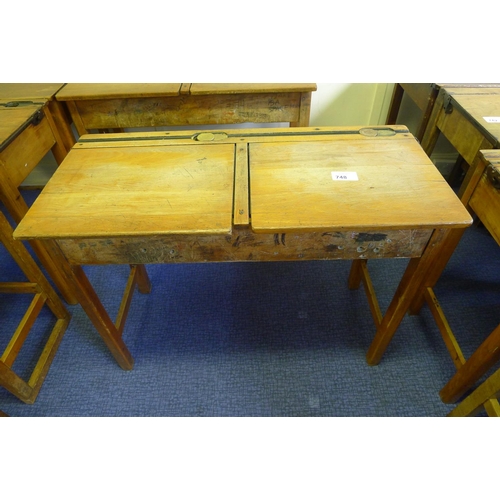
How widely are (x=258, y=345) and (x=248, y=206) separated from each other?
2.72 feet

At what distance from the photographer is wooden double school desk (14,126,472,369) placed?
94 cm

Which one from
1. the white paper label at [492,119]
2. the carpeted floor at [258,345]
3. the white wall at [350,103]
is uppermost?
the white paper label at [492,119]

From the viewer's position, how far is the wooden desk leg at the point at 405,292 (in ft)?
3.34

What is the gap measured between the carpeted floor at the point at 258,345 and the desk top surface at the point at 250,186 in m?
0.82

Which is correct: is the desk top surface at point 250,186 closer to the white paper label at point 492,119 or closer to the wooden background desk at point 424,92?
the white paper label at point 492,119

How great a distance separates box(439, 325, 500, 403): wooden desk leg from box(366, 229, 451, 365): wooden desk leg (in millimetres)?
258

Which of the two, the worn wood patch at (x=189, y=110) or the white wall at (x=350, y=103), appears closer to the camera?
the worn wood patch at (x=189, y=110)

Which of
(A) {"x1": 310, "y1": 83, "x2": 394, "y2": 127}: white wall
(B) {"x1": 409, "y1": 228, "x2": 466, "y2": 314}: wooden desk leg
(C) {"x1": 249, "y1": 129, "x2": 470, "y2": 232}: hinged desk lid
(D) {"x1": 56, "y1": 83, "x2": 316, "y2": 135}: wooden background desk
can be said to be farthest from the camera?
(A) {"x1": 310, "y1": 83, "x2": 394, "y2": 127}: white wall

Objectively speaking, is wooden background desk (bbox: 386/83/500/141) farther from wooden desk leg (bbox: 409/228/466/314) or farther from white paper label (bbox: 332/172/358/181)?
white paper label (bbox: 332/172/358/181)

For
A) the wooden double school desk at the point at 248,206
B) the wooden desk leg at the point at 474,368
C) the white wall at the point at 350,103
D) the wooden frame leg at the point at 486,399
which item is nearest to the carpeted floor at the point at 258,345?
the wooden desk leg at the point at 474,368

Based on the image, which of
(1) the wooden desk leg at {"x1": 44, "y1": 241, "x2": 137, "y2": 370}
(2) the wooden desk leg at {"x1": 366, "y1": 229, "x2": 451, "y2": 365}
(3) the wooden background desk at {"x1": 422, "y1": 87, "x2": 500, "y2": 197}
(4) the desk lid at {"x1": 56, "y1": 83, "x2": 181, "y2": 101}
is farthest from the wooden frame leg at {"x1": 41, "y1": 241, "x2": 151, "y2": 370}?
(3) the wooden background desk at {"x1": 422, "y1": 87, "x2": 500, "y2": 197}

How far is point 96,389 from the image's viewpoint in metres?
1.46

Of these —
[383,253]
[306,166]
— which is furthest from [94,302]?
[383,253]
